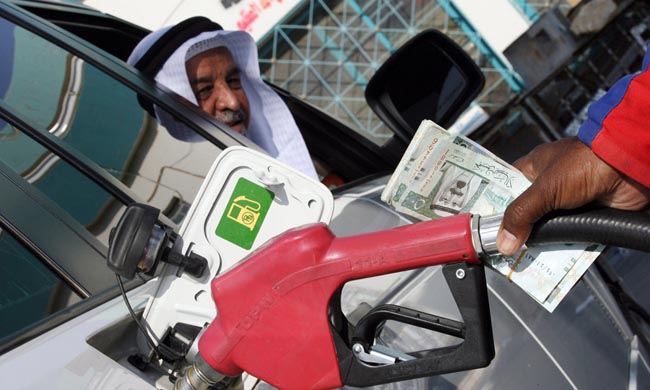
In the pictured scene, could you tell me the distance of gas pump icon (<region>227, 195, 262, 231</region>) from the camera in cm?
151

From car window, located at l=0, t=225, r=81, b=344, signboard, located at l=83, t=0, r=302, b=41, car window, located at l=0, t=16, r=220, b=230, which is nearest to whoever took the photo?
car window, located at l=0, t=225, r=81, b=344

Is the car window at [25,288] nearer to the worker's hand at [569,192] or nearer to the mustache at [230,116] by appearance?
the worker's hand at [569,192]

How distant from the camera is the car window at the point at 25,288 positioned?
4.66ft

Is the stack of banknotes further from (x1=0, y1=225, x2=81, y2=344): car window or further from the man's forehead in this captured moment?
the man's forehead

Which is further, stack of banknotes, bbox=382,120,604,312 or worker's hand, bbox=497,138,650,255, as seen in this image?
stack of banknotes, bbox=382,120,604,312

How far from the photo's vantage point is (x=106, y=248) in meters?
1.60

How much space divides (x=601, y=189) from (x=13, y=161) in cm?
127

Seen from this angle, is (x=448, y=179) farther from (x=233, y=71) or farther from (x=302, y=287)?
(x=233, y=71)

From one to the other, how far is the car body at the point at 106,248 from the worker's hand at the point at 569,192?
1.46ft

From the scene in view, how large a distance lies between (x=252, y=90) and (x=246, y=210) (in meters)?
1.72

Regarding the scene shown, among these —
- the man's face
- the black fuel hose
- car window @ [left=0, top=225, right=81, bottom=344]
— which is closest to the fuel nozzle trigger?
the black fuel hose

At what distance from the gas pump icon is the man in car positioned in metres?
0.58

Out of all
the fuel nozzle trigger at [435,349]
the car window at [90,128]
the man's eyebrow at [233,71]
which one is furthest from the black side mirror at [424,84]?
the fuel nozzle trigger at [435,349]

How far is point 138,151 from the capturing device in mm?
2086
